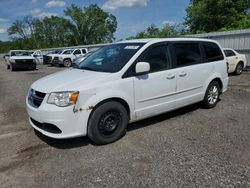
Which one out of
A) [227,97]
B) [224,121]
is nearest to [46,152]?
[224,121]

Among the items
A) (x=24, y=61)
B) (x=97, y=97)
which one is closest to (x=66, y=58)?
(x=24, y=61)

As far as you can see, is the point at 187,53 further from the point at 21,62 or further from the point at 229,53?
the point at 21,62

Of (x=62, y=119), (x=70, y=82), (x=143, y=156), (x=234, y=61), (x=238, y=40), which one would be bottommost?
(x=143, y=156)

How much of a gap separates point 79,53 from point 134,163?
71.0ft

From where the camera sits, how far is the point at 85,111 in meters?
3.81

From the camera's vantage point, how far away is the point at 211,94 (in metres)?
6.00

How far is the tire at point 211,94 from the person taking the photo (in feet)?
19.3

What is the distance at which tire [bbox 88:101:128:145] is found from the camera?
3928 millimetres

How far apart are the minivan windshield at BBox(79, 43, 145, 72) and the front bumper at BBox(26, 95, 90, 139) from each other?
106 cm

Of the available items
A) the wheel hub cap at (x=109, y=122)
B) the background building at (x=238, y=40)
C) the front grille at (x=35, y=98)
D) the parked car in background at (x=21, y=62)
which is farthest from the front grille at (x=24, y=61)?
the wheel hub cap at (x=109, y=122)

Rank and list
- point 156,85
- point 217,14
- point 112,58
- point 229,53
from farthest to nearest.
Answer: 1. point 217,14
2. point 229,53
3. point 112,58
4. point 156,85

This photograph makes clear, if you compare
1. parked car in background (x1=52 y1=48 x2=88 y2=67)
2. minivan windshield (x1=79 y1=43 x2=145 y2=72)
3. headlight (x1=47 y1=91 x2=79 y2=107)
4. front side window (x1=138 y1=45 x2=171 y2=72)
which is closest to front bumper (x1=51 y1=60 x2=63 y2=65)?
parked car in background (x1=52 y1=48 x2=88 y2=67)

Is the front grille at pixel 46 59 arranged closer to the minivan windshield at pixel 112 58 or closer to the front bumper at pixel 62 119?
the minivan windshield at pixel 112 58

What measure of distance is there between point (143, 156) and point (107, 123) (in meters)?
0.87
